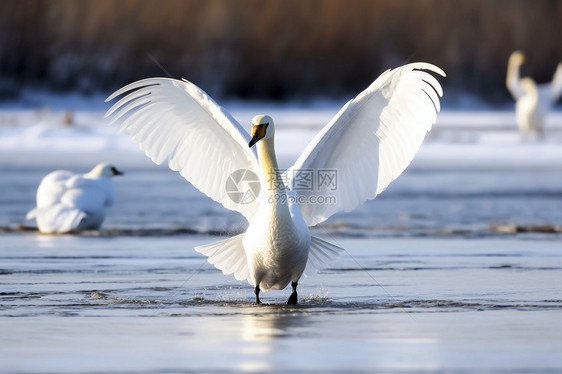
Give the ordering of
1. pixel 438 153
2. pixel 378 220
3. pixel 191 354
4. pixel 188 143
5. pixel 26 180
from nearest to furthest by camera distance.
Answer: pixel 191 354
pixel 188 143
pixel 378 220
pixel 26 180
pixel 438 153

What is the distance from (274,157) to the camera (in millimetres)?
8867

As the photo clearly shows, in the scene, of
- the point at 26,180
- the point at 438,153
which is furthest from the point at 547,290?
the point at 438,153

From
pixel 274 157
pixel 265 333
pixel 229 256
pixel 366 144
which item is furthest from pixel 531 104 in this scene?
pixel 265 333

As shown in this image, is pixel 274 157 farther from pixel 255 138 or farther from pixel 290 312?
pixel 290 312

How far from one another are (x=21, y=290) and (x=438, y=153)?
18.4 metres

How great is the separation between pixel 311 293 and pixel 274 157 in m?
1.02

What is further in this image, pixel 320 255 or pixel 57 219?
pixel 57 219

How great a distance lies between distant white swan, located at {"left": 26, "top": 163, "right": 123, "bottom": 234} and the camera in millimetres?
13227

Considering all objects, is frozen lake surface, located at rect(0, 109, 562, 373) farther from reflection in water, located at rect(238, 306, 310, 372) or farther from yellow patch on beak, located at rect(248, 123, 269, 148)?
yellow patch on beak, located at rect(248, 123, 269, 148)

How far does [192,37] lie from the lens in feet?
280

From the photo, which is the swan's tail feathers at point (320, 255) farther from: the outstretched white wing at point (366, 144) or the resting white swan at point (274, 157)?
the outstretched white wing at point (366, 144)

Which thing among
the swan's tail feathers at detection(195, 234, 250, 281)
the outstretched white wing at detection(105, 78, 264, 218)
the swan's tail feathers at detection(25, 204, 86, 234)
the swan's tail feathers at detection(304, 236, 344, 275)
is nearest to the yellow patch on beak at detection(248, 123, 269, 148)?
the outstretched white wing at detection(105, 78, 264, 218)

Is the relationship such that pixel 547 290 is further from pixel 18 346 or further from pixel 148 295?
pixel 18 346

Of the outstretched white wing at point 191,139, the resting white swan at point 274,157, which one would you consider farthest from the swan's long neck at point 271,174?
the outstretched white wing at point 191,139
